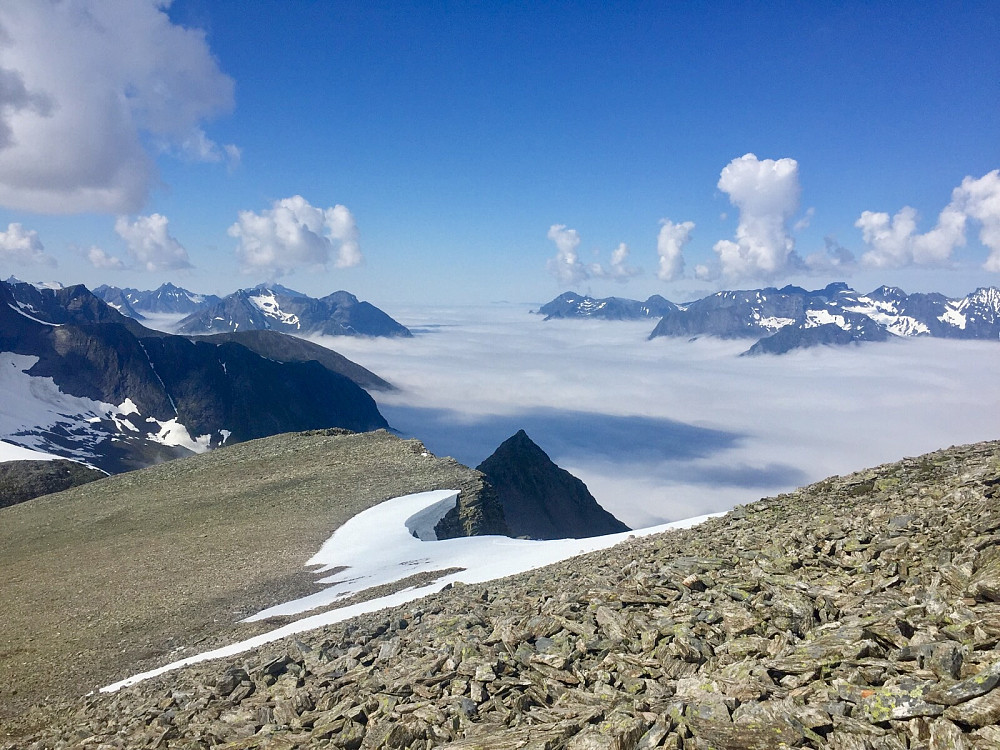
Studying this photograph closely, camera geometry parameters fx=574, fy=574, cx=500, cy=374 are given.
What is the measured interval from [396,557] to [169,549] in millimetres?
15246

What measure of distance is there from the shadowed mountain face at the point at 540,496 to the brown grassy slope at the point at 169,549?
5668 centimetres

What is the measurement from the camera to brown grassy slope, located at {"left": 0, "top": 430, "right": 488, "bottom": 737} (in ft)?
76.5

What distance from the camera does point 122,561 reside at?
34.8 meters

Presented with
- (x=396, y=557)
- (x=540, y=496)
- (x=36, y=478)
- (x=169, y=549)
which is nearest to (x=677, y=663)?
(x=396, y=557)

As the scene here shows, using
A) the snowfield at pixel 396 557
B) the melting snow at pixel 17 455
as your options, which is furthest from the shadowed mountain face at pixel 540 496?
the melting snow at pixel 17 455

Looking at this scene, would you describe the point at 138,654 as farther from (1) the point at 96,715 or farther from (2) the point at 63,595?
(2) the point at 63,595

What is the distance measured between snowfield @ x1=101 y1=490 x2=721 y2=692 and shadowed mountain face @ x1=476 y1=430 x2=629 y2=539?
6996 centimetres

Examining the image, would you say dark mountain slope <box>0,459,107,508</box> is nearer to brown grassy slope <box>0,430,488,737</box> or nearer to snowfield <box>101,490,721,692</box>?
brown grassy slope <box>0,430,488,737</box>

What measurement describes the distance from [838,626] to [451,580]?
19.5 m

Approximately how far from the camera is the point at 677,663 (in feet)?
35.7

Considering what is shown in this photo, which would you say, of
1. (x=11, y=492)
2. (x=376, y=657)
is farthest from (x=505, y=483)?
(x=376, y=657)

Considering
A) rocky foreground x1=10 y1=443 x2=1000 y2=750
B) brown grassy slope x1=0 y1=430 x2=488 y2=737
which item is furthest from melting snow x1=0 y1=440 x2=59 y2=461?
rocky foreground x1=10 y1=443 x2=1000 y2=750

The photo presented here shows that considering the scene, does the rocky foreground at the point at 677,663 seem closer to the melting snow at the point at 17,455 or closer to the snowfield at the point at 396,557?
the snowfield at the point at 396,557

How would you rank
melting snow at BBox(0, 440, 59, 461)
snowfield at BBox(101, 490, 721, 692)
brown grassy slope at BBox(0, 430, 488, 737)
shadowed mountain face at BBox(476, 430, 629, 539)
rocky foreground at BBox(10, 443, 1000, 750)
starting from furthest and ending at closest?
shadowed mountain face at BBox(476, 430, 629, 539) < melting snow at BBox(0, 440, 59, 461) < snowfield at BBox(101, 490, 721, 692) < brown grassy slope at BBox(0, 430, 488, 737) < rocky foreground at BBox(10, 443, 1000, 750)
